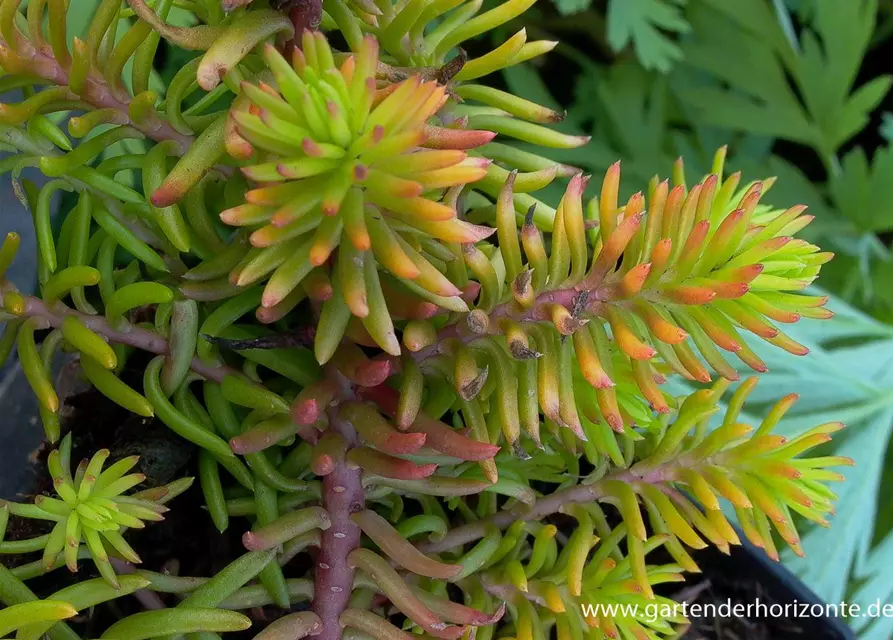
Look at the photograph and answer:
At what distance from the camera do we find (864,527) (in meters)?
0.95

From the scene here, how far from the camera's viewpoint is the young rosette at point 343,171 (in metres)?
0.35

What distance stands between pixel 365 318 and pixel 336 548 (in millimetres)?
191

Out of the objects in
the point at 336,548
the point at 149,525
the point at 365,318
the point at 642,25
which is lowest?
the point at 149,525

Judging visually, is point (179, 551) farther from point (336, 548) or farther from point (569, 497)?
point (569, 497)

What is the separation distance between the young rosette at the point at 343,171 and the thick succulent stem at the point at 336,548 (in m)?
0.14

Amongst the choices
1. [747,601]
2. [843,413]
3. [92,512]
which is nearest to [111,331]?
[92,512]

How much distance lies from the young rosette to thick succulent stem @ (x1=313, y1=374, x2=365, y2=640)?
0.14 meters

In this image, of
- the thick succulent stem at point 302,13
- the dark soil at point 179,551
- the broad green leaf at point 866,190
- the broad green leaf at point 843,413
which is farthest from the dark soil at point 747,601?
the broad green leaf at point 866,190

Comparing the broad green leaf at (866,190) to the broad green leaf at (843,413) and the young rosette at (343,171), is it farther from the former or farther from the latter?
the young rosette at (343,171)

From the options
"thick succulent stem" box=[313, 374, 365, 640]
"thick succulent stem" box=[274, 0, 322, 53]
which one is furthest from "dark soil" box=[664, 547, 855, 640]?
"thick succulent stem" box=[274, 0, 322, 53]

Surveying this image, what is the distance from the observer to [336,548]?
1.65ft

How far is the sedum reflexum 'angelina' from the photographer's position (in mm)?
383

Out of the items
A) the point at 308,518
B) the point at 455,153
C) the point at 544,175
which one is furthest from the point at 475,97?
the point at 308,518

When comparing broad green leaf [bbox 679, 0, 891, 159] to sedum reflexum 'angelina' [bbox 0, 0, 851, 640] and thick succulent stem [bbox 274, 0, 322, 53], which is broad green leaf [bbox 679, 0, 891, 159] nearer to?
sedum reflexum 'angelina' [bbox 0, 0, 851, 640]
